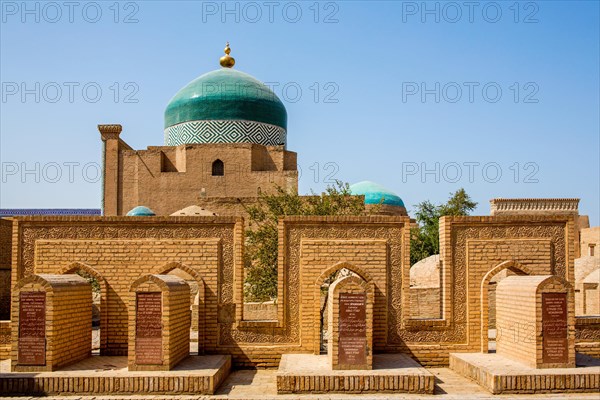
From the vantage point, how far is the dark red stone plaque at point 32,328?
9297mm

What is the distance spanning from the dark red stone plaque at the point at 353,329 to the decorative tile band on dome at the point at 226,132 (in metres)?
18.5

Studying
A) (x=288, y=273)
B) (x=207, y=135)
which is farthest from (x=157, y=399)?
(x=207, y=135)

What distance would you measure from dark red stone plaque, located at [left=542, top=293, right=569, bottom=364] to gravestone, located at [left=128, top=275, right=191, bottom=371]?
530 centimetres

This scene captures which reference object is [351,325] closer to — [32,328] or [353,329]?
[353,329]

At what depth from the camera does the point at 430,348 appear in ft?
36.0

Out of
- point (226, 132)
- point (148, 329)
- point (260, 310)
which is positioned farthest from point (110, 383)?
point (226, 132)

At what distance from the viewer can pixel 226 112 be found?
27.4 metres

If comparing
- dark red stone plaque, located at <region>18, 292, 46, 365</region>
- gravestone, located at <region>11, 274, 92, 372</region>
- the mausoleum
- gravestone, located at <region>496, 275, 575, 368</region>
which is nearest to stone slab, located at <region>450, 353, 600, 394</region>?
the mausoleum

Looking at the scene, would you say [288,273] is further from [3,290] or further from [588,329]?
[3,290]

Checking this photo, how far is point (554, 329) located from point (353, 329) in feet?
9.38

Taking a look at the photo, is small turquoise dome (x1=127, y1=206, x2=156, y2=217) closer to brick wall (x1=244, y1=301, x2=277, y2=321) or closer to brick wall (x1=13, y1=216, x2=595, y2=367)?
brick wall (x1=244, y1=301, x2=277, y2=321)

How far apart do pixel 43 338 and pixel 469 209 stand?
25.1 metres

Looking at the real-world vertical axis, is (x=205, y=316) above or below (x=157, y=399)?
above

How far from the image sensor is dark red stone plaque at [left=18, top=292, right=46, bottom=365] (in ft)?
30.5
